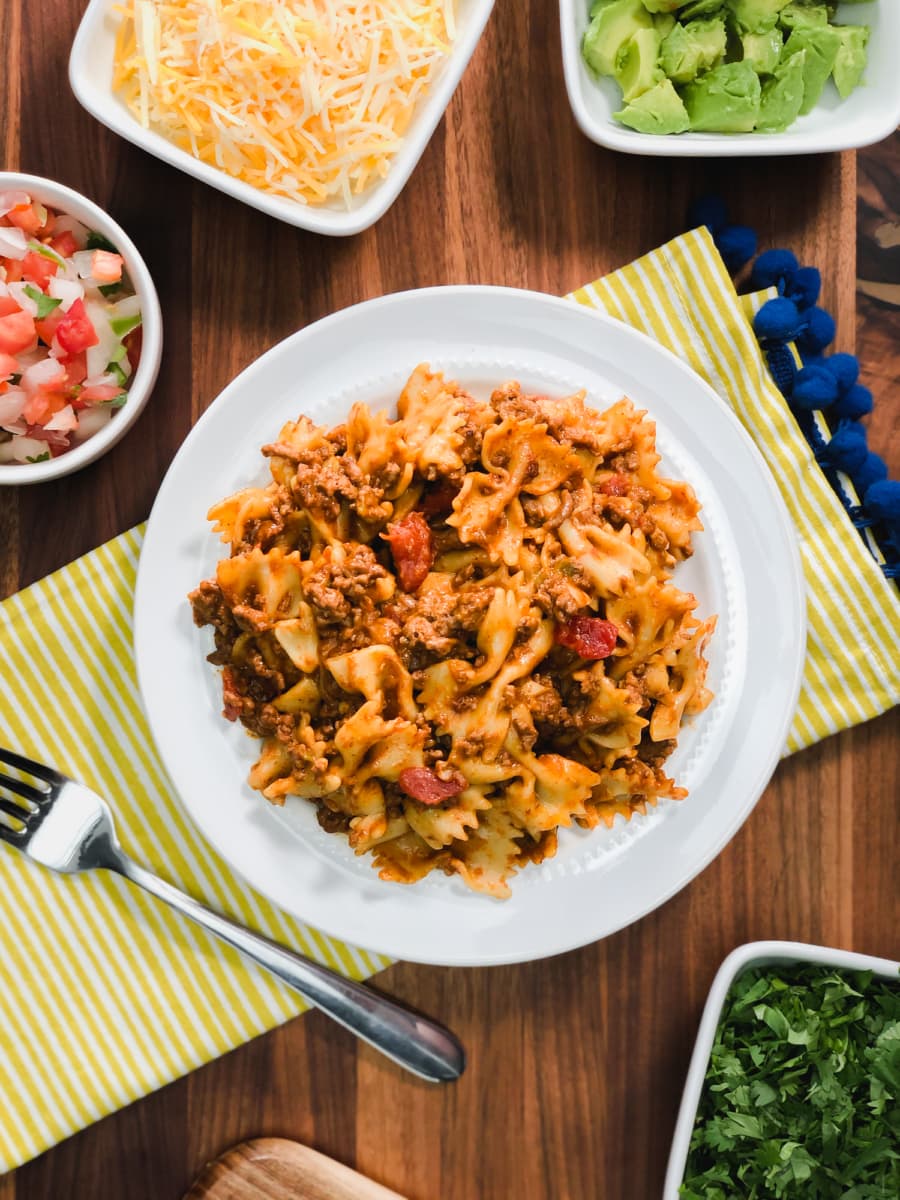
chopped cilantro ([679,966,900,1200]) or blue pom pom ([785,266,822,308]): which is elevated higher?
blue pom pom ([785,266,822,308])

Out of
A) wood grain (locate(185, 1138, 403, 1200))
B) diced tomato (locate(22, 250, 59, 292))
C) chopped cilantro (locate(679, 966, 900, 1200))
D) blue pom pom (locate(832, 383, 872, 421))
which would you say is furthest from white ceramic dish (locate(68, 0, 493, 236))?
wood grain (locate(185, 1138, 403, 1200))

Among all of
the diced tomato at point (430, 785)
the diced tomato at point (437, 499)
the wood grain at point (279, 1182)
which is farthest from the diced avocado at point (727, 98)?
the wood grain at point (279, 1182)

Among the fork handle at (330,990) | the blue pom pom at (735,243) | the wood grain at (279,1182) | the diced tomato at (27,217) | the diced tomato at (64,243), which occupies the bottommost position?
the wood grain at (279,1182)

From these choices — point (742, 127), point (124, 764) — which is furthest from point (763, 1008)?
point (742, 127)

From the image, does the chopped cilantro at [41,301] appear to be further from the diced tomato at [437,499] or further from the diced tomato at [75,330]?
the diced tomato at [437,499]

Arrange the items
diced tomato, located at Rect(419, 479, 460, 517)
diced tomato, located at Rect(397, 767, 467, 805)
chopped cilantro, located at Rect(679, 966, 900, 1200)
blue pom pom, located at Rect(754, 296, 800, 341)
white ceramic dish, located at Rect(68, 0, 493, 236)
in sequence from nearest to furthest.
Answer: diced tomato, located at Rect(397, 767, 467, 805) → diced tomato, located at Rect(419, 479, 460, 517) → white ceramic dish, located at Rect(68, 0, 493, 236) → chopped cilantro, located at Rect(679, 966, 900, 1200) → blue pom pom, located at Rect(754, 296, 800, 341)

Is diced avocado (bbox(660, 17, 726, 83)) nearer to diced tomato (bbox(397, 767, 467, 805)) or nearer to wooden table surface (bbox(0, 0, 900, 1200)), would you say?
wooden table surface (bbox(0, 0, 900, 1200))

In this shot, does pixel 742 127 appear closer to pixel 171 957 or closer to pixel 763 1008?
pixel 763 1008
